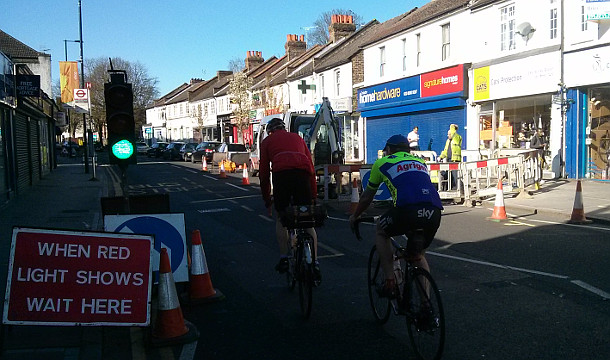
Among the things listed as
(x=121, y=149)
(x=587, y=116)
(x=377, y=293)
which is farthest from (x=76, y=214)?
(x=587, y=116)

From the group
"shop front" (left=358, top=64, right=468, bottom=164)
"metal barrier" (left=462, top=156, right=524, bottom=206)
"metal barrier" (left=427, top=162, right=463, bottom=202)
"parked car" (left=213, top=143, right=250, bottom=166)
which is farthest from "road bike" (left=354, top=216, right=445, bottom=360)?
"parked car" (left=213, top=143, right=250, bottom=166)

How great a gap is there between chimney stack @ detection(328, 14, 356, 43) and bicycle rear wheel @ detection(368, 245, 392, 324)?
3721 centimetres

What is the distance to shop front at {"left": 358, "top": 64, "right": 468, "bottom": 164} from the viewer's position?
22547 mm

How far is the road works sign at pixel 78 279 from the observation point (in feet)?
14.7

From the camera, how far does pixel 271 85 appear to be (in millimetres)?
43844

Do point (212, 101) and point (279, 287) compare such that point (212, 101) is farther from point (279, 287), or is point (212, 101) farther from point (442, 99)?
point (279, 287)

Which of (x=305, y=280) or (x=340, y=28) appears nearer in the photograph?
(x=305, y=280)

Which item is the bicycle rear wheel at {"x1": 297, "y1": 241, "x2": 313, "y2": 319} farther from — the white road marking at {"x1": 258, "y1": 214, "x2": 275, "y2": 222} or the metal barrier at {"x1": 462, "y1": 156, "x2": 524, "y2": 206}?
the metal barrier at {"x1": 462, "y1": 156, "x2": 524, "y2": 206}

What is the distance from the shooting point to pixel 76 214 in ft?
43.1

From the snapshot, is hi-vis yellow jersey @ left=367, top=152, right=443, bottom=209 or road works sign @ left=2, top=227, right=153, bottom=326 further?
road works sign @ left=2, top=227, right=153, bottom=326

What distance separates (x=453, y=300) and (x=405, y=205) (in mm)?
1973

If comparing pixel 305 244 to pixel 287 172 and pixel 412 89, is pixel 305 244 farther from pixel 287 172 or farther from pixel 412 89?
pixel 412 89

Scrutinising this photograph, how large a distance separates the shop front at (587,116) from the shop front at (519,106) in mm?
448

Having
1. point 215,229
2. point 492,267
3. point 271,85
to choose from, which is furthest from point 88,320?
point 271,85
